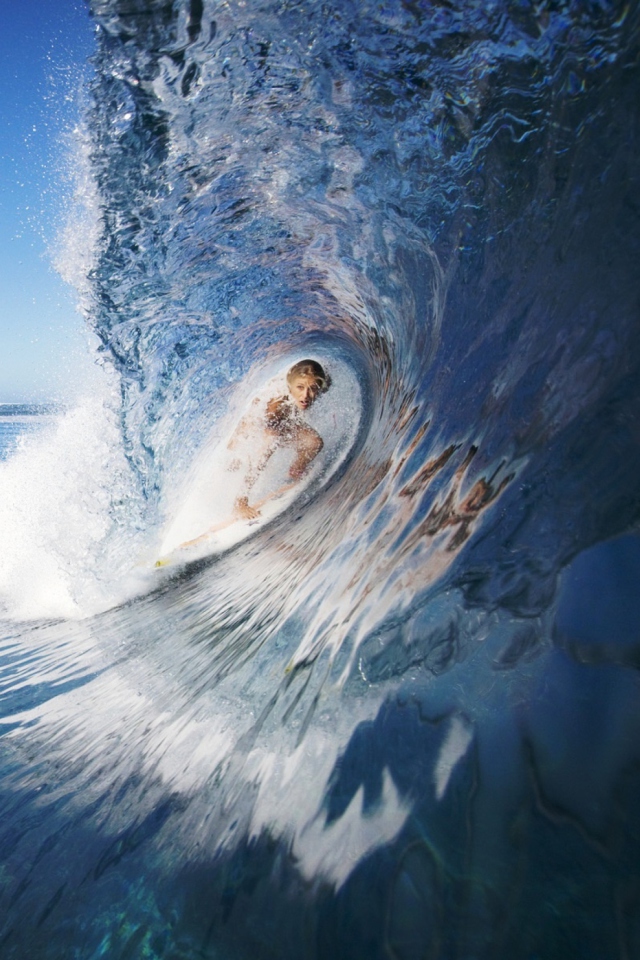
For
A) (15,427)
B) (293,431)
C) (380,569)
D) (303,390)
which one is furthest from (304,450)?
(15,427)

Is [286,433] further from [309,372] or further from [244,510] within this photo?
[244,510]

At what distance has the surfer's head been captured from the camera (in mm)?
5082

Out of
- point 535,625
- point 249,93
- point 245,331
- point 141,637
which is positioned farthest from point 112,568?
point 535,625

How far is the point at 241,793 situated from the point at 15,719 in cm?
127

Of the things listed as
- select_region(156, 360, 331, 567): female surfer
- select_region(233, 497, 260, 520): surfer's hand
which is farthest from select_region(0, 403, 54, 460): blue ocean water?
select_region(233, 497, 260, 520): surfer's hand

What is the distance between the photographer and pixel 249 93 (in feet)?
8.38

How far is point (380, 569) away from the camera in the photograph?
74.6 inches

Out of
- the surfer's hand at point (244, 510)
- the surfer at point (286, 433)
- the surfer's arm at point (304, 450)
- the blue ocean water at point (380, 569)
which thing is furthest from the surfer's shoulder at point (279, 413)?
the blue ocean water at point (380, 569)

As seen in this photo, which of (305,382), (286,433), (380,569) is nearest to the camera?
(380,569)

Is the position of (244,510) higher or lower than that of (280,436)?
lower

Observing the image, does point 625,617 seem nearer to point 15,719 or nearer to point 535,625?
point 535,625

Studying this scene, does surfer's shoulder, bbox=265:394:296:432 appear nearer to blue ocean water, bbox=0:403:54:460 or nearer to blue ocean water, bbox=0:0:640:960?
blue ocean water, bbox=0:0:640:960

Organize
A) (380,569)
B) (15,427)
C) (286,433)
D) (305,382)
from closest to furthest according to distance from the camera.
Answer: (380,569)
(305,382)
(286,433)
(15,427)

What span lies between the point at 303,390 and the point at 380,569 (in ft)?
11.3
